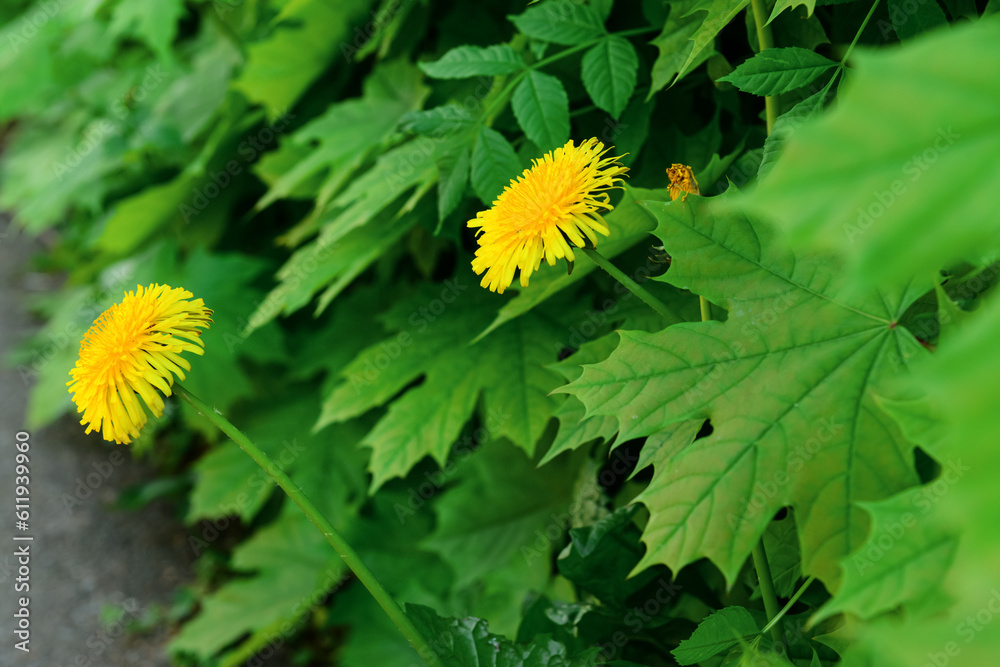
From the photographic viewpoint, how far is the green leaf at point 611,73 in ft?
3.49

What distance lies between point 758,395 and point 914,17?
1.66ft

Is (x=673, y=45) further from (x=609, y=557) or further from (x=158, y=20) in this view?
(x=158, y=20)

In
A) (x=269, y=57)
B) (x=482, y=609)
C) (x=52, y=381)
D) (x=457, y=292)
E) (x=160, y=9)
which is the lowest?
(x=482, y=609)

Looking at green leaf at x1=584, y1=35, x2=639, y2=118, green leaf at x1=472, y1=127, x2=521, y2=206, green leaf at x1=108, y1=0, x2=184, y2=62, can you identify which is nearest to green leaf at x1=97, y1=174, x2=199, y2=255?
green leaf at x1=108, y1=0, x2=184, y2=62

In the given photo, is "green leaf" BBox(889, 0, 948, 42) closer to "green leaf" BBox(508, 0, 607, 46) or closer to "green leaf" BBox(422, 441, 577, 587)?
"green leaf" BBox(508, 0, 607, 46)

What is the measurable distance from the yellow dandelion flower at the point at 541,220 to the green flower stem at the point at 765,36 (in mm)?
292

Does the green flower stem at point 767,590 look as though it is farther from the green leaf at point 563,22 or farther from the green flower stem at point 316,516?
the green leaf at point 563,22

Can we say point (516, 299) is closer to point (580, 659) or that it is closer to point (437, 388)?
point (437, 388)

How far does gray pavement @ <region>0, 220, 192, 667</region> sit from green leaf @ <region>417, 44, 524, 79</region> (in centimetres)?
207

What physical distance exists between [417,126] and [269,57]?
3.00 feet

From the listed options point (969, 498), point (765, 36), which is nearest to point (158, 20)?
point (765, 36)

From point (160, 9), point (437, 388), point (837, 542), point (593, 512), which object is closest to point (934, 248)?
point (837, 542)

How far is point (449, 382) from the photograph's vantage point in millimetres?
1401

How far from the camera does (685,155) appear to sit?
1.19 meters
